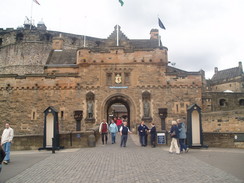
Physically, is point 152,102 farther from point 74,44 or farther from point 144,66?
point 74,44

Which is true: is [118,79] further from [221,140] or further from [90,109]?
[221,140]

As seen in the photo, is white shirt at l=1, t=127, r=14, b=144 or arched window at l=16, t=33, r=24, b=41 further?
arched window at l=16, t=33, r=24, b=41

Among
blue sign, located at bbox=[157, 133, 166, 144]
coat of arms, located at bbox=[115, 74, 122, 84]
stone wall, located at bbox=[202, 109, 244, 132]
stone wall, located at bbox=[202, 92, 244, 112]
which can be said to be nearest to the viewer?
blue sign, located at bbox=[157, 133, 166, 144]

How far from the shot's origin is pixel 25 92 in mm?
20500

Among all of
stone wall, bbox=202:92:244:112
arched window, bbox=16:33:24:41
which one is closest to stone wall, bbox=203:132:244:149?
stone wall, bbox=202:92:244:112

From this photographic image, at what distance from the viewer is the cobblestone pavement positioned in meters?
5.96

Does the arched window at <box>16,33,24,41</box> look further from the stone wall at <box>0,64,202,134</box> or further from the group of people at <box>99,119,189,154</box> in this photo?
the group of people at <box>99,119,189,154</box>

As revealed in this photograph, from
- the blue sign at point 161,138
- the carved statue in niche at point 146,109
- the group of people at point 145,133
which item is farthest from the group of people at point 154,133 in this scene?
the carved statue in niche at point 146,109

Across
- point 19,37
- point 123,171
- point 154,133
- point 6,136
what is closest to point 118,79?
point 154,133

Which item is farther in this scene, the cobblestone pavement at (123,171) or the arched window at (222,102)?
the arched window at (222,102)

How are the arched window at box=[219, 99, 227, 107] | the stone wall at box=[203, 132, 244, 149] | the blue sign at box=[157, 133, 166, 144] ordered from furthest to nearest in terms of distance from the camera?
the arched window at box=[219, 99, 227, 107], the blue sign at box=[157, 133, 166, 144], the stone wall at box=[203, 132, 244, 149]

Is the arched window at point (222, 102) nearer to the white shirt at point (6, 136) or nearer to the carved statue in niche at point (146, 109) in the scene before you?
the carved statue in niche at point (146, 109)

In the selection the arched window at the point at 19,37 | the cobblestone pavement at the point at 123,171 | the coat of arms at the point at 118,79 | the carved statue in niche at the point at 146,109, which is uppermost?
the arched window at the point at 19,37

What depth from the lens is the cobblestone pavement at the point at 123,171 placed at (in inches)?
235
